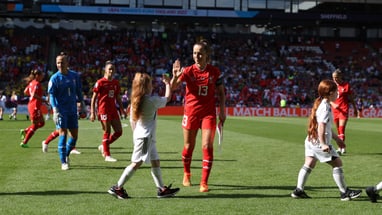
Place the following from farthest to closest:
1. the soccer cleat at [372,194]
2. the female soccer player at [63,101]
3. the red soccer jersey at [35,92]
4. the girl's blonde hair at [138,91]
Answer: the red soccer jersey at [35,92]
the female soccer player at [63,101]
the girl's blonde hair at [138,91]
the soccer cleat at [372,194]

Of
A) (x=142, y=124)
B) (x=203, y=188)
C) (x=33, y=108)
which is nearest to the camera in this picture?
Answer: (x=142, y=124)

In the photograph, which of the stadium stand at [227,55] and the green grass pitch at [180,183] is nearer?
the green grass pitch at [180,183]

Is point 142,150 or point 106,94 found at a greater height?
point 106,94

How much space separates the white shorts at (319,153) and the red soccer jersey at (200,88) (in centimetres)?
184

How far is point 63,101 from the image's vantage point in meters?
11.3

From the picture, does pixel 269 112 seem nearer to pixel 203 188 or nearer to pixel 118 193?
pixel 203 188

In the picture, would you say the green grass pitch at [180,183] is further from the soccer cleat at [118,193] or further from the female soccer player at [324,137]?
the female soccer player at [324,137]

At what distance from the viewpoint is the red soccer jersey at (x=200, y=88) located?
905cm

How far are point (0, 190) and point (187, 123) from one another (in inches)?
123

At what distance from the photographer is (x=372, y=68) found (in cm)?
5925

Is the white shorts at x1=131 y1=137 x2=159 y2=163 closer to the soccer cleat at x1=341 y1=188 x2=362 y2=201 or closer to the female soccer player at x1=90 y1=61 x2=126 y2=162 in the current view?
the soccer cleat at x1=341 y1=188 x2=362 y2=201

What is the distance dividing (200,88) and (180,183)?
1.75m

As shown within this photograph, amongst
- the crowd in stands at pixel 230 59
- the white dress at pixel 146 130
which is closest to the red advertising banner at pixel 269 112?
the crowd in stands at pixel 230 59

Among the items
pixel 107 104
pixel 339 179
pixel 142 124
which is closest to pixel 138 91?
pixel 142 124
